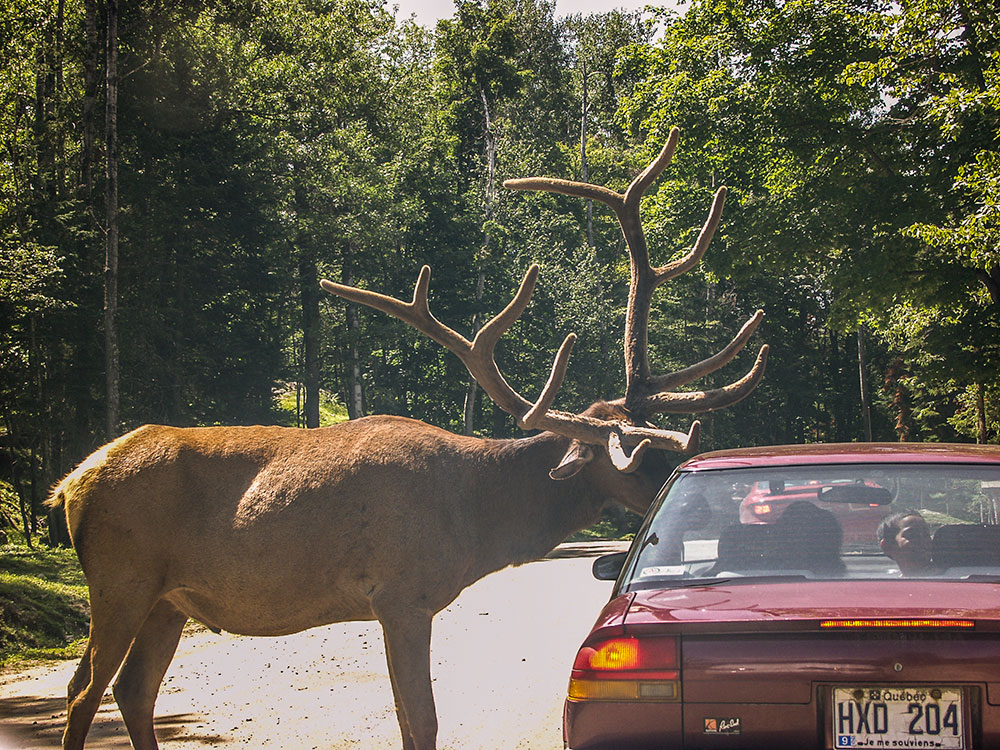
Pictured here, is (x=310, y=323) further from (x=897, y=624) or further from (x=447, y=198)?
(x=897, y=624)

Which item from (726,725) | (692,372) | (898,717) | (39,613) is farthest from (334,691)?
(39,613)

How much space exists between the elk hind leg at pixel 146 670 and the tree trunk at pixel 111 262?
642 inches

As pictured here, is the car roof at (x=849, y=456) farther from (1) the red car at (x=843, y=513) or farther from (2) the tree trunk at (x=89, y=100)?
(2) the tree trunk at (x=89, y=100)

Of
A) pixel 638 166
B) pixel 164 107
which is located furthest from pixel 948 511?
pixel 638 166

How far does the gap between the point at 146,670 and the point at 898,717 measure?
5407 mm

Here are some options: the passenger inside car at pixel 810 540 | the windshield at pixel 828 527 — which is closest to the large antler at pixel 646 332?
the windshield at pixel 828 527

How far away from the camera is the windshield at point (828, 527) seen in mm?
3984

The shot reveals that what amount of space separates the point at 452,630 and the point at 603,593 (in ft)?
13.1

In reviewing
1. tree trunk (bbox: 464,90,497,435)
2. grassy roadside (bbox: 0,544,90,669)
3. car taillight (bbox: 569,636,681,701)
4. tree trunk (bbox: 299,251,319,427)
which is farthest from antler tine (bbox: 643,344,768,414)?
tree trunk (bbox: 464,90,497,435)

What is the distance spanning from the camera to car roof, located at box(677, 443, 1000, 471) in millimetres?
4402

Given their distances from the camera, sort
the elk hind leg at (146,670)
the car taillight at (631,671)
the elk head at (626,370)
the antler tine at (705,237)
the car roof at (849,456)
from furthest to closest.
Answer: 1. the antler tine at (705,237)
2. the elk head at (626,370)
3. the elk hind leg at (146,670)
4. the car roof at (849,456)
5. the car taillight at (631,671)

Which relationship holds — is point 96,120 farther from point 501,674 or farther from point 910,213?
point 501,674

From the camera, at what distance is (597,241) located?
2103 inches

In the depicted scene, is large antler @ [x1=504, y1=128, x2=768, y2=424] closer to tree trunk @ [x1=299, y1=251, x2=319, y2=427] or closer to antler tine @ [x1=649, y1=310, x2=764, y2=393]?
antler tine @ [x1=649, y1=310, x2=764, y2=393]
